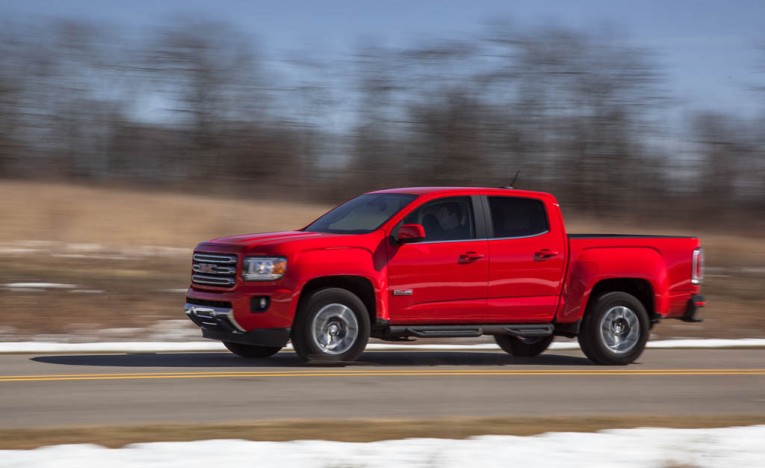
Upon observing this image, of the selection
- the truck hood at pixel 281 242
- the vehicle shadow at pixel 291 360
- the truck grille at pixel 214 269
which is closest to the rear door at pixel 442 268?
the truck hood at pixel 281 242

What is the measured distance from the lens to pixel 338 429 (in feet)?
25.0

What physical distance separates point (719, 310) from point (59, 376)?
13479 mm

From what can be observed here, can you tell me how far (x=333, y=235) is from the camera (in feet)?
37.3

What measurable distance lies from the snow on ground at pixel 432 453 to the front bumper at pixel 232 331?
4069 millimetres

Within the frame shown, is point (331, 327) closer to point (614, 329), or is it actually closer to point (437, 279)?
point (437, 279)

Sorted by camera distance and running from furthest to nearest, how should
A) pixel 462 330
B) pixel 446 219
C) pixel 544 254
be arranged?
pixel 544 254, pixel 446 219, pixel 462 330

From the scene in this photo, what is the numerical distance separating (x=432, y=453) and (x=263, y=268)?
470 cm

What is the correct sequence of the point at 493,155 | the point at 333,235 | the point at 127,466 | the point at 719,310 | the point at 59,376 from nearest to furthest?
the point at 127,466
the point at 59,376
the point at 333,235
the point at 719,310
the point at 493,155

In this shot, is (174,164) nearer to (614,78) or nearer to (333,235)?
(614,78)

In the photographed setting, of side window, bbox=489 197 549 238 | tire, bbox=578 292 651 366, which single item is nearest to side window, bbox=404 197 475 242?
side window, bbox=489 197 549 238

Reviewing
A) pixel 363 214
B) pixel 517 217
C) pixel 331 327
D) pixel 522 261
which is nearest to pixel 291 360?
pixel 331 327

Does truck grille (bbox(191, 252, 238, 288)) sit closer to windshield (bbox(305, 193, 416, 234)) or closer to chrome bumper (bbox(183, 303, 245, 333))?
chrome bumper (bbox(183, 303, 245, 333))

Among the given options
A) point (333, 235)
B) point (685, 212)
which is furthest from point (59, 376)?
point (685, 212)

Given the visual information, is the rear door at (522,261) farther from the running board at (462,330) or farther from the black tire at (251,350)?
the black tire at (251,350)
